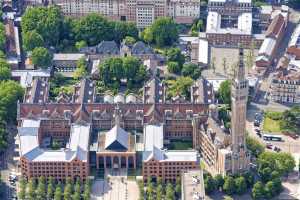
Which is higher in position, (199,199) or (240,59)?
(240,59)
